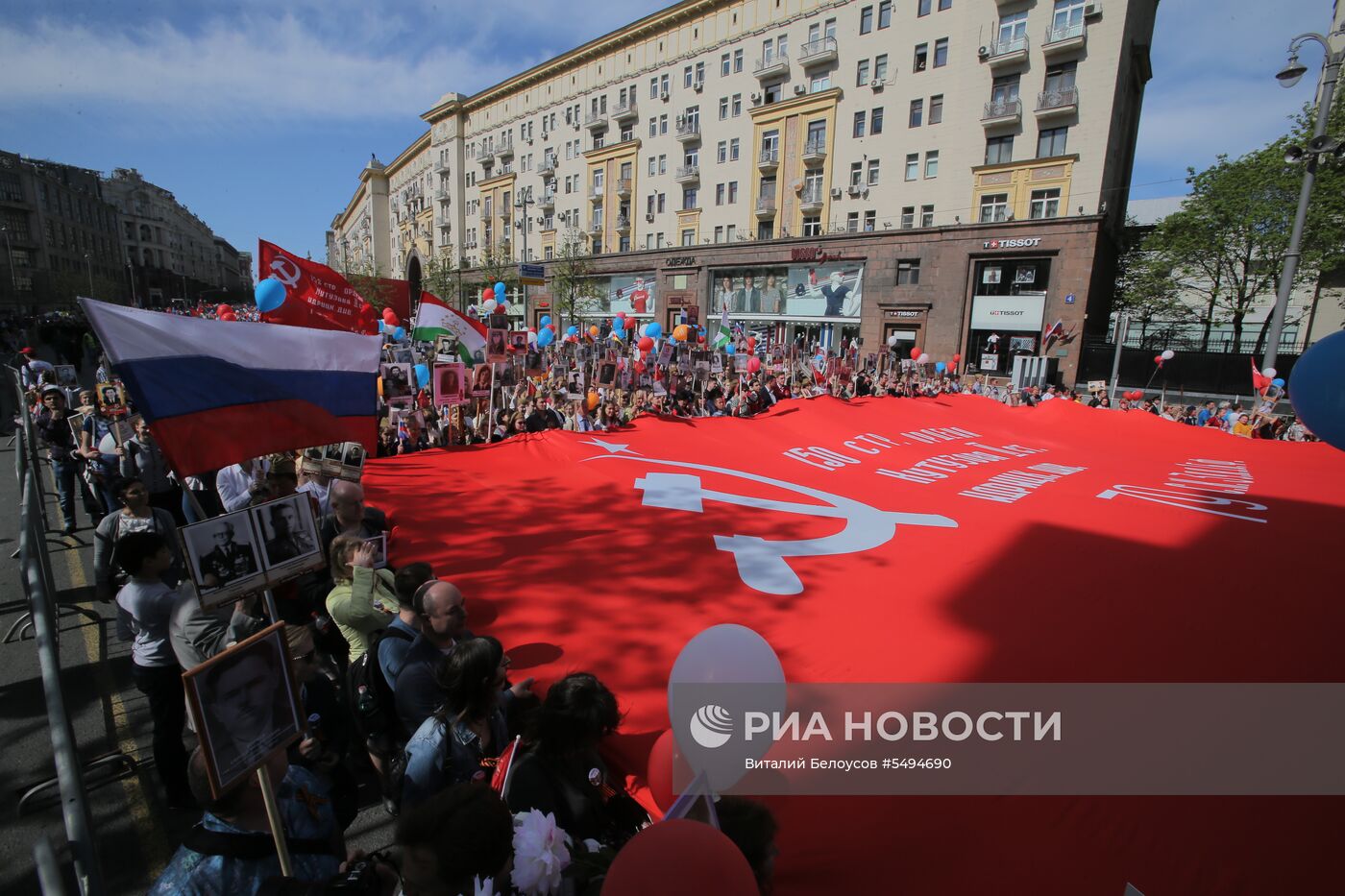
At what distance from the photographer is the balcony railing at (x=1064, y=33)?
27.3 meters

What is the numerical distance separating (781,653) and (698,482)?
9.59 feet

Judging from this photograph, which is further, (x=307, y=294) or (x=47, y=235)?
(x=47, y=235)

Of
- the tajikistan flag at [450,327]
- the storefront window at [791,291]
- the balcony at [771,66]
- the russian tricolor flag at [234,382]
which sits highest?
the balcony at [771,66]

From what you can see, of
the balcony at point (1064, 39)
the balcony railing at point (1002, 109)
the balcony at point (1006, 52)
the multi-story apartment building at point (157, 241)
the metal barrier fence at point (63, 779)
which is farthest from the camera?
the multi-story apartment building at point (157, 241)

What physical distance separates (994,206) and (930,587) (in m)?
32.2

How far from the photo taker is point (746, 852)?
1885 millimetres

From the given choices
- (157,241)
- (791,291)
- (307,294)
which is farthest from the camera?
(157,241)

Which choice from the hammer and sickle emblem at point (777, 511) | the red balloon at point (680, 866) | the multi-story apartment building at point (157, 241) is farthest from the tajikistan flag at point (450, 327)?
the multi-story apartment building at point (157, 241)

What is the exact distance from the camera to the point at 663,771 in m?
2.40

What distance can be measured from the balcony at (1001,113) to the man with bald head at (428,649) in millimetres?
35493

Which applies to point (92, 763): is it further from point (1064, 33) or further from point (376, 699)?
point (1064, 33)

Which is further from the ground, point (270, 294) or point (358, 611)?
point (270, 294)

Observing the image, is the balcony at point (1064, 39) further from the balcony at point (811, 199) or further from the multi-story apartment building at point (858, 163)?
the balcony at point (811, 199)

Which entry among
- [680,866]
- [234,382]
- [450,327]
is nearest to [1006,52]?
[450,327]
